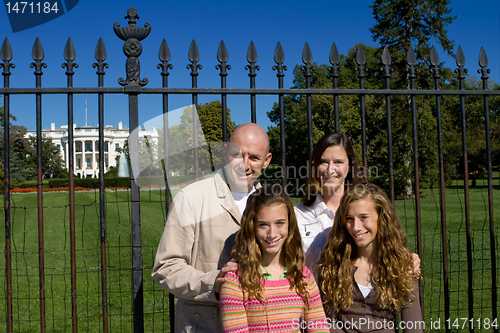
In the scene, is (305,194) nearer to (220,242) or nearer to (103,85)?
(220,242)

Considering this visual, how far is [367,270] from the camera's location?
8.04 ft

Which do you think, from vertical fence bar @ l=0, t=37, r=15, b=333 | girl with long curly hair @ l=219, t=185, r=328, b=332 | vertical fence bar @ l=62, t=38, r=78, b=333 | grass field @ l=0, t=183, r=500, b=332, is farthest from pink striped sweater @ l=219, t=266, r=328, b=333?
vertical fence bar @ l=0, t=37, r=15, b=333

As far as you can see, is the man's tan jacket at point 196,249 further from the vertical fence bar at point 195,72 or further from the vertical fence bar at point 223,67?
the vertical fence bar at point 223,67

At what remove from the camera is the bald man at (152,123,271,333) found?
2.18 metres

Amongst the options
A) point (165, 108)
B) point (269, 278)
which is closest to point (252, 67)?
point (165, 108)

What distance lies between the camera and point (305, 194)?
2.74 meters

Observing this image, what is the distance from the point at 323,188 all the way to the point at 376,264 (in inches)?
23.3

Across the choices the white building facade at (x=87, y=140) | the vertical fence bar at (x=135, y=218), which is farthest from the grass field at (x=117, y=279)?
the white building facade at (x=87, y=140)

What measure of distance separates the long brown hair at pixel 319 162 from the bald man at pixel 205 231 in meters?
0.36

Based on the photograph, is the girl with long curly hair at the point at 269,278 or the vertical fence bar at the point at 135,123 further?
the vertical fence bar at the point at 135,123

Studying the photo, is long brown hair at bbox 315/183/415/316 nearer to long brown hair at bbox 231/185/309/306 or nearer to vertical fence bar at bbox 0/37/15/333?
long brown hair at bbox 231/185/309/306

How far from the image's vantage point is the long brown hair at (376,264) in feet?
7.71

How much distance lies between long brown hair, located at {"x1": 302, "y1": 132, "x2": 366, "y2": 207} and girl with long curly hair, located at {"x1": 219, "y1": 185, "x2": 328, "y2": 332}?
16.5 inches

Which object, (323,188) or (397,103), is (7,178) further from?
(397,103)
